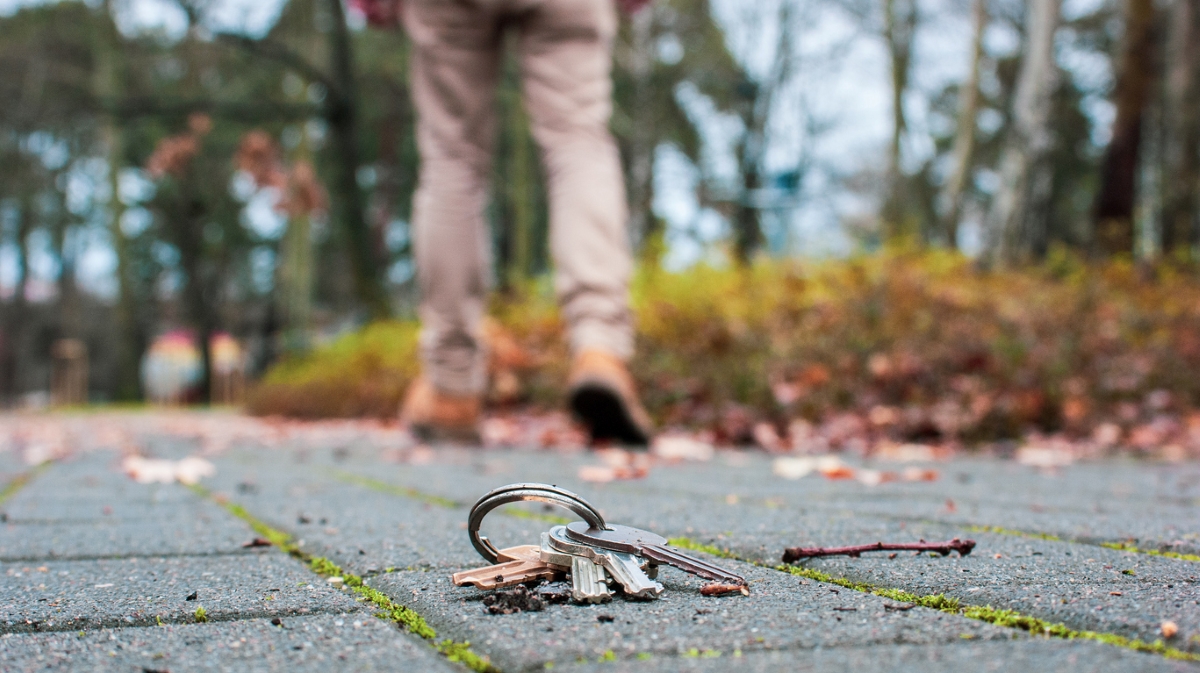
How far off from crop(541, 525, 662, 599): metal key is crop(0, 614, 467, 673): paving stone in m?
0.22

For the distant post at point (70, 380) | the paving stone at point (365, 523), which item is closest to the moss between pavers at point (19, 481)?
the paving stone at point (365, 523)

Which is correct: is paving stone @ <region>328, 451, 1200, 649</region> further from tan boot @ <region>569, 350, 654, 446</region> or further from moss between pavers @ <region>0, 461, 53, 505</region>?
moss between pavers @ <region>0, 461, 53, 505</region>

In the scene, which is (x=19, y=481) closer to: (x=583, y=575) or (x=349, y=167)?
(x=583, y=575)

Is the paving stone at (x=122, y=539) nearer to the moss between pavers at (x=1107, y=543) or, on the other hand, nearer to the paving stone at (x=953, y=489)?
the paving stone at (x=953, y=489)

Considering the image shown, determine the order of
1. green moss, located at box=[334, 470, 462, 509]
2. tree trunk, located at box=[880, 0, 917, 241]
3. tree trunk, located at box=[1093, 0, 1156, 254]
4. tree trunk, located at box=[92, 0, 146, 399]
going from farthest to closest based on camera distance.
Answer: tree trunk, located at box=[92, 0, 146, 399]
tree trunk, located at box=[880, 0, 917, 241]
tree trunk, located at box=[1093, 0, 1156, 254]
green moss, located at box=[334, 470, 462, 509]

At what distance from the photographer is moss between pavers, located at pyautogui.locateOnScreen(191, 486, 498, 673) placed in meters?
0.82

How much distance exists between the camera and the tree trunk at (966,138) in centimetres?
1161

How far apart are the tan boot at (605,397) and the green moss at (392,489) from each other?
2.56 ft

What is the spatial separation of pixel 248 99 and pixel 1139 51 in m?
14.8

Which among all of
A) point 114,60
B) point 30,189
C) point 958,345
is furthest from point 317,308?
point 958,345

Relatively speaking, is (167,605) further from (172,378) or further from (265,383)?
(172,378)

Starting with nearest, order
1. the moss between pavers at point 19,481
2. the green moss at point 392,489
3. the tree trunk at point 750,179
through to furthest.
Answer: the green moss at point 392,489 < the moss between pavers at point 19,481 < the tree trunk at point 750,179

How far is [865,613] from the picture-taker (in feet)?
3.10

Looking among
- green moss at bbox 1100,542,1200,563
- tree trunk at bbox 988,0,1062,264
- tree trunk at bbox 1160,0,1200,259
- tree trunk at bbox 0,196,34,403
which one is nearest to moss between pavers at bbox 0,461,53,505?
green moss at bbox 1100,542,1200,563
